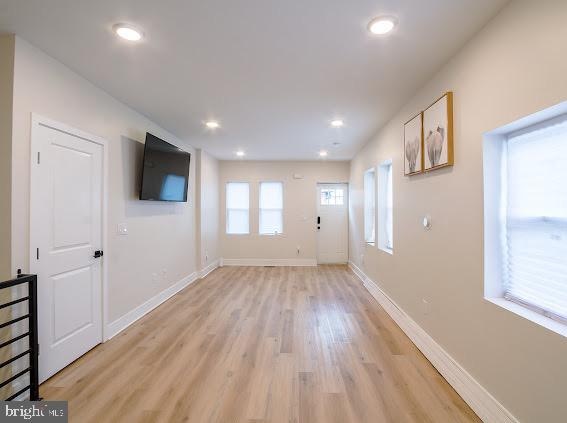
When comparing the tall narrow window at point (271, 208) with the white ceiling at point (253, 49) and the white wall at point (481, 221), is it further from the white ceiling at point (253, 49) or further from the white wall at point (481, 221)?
the white wall at point (481, 221)

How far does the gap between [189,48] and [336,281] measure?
4.54 m

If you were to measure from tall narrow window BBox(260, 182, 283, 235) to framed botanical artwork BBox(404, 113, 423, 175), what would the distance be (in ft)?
13.5

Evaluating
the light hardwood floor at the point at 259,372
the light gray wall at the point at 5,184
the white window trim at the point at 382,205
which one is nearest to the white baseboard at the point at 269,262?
the white window trim at the point at 382,205

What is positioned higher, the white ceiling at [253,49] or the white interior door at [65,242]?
the white ceiling at [253,49]

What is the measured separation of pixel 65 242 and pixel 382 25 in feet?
9.85

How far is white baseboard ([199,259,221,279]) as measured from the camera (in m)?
5.65

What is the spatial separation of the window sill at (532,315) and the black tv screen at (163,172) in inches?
141

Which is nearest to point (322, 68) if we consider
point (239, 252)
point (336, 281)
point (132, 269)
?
point (132, 269)

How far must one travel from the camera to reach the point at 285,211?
271 inches

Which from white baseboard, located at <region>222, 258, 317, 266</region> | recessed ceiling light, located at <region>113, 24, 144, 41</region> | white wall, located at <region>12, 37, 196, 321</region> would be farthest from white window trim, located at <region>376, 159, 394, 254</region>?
recessed ceiling light, located at <region>113, 24, 144, 41</region>

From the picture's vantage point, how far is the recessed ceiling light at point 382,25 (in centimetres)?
176

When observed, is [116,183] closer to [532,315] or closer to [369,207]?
[532,315]

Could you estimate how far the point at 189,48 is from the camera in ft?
6.89

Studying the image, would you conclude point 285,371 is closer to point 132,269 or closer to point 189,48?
point 132,269
